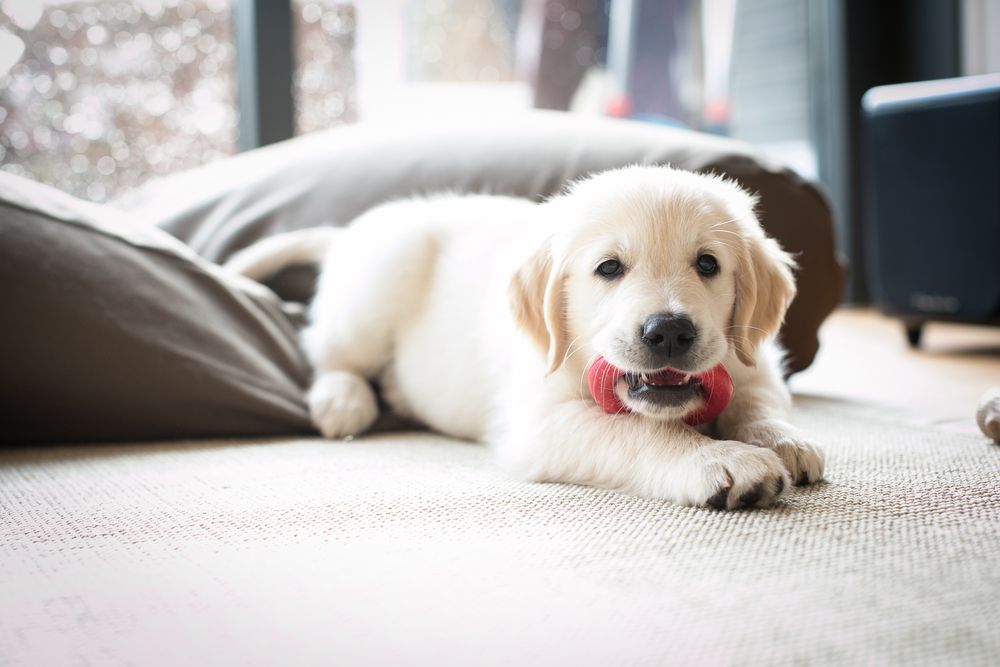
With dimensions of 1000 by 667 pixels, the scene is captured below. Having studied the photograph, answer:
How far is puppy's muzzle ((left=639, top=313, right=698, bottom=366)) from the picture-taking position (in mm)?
1620

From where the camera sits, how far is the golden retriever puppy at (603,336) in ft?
5.44

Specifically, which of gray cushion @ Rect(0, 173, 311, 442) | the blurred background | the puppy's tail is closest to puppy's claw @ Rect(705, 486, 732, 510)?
gray cushion @ Rect(0, 173, 311, 442)

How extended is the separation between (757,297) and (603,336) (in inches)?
15.4

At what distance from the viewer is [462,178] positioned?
3.10 metres

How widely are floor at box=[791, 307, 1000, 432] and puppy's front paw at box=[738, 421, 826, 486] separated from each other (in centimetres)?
85

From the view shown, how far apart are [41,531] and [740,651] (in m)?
1.14

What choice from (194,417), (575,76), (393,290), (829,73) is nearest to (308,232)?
(393,290)

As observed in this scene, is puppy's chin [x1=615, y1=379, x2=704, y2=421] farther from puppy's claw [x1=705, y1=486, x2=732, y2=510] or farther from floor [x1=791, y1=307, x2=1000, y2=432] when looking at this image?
floor [x1=791, y1=307, x2=1000, y2=432]

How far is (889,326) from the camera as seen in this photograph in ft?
18.8

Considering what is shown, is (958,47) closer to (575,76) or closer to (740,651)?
(575,76)

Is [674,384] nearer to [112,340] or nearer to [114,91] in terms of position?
[112,340]

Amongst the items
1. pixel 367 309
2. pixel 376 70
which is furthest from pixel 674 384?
pixel 376 70

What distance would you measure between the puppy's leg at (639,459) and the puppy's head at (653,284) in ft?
0.21

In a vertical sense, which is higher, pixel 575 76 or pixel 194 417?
pixel 575 76
